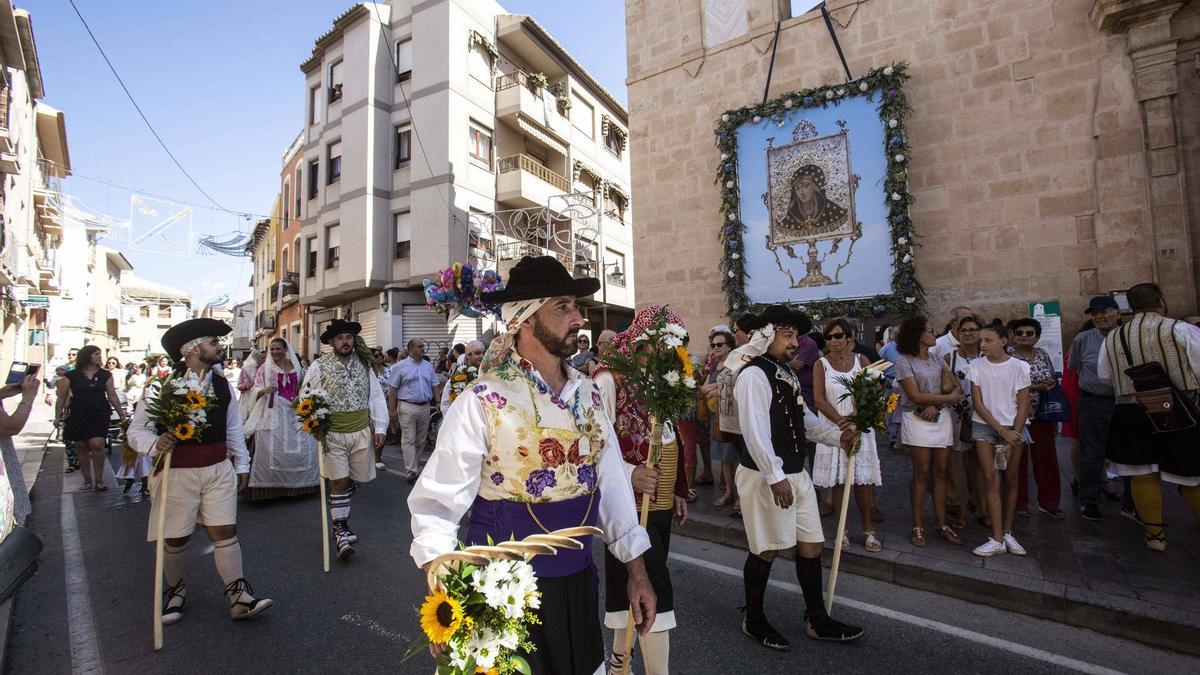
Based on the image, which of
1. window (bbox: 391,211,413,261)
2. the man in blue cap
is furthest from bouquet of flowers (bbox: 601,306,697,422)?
window (bbox: 391,211,413,261)

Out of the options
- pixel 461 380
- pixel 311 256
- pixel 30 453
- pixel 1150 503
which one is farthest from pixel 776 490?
pixel 311 256

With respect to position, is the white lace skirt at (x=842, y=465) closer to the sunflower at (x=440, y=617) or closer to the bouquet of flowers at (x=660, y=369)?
the bouquet of flowers at (x=660, y=369)

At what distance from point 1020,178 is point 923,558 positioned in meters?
8.18

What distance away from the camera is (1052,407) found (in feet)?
18.9

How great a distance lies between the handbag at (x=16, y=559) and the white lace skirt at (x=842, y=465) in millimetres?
5252

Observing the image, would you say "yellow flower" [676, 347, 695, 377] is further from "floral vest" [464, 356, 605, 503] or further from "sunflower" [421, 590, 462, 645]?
"sunflower" [421, 590, 462, 645]

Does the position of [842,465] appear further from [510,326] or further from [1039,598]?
[510,326]

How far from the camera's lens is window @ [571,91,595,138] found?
85.0 ft

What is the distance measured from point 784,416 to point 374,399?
4259 millimetres

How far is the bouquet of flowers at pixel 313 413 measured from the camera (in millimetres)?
5464

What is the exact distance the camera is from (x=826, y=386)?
5.20 meters

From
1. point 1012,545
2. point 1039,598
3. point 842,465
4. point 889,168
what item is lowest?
point 1039,598

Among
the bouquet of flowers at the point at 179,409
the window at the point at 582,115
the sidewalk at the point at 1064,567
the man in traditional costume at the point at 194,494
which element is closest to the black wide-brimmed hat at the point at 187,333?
the man in traditional costume at the point at 194,494

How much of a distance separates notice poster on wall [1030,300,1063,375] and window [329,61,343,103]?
23.8 metres
